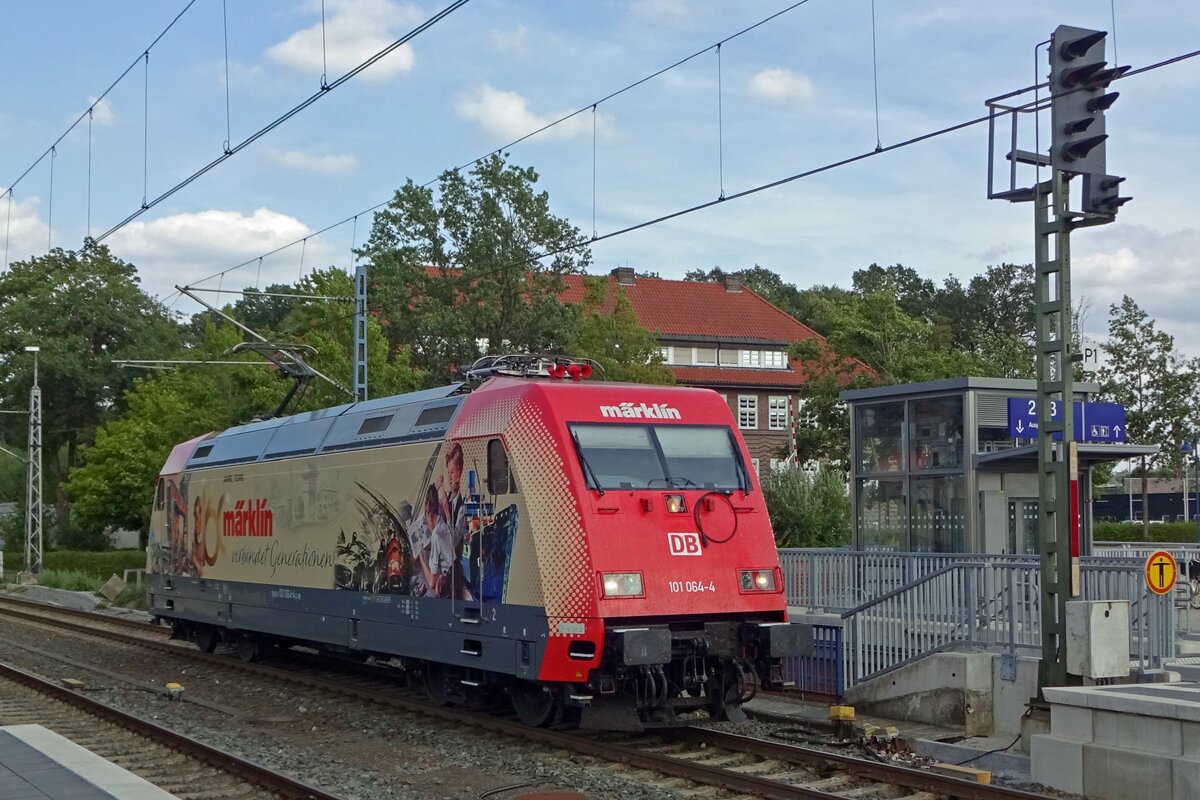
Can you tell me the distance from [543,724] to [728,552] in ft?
8.04

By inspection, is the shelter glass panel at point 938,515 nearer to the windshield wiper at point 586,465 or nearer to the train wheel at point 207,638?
the windshield wiper at point 586,465

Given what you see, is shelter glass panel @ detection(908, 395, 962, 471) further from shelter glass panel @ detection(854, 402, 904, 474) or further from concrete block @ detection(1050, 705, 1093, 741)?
concrete block @ detection(1050, 705, 1093, 741)

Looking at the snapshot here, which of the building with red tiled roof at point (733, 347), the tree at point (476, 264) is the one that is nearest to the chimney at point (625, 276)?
the building with red tiled roof at point (733, 347)

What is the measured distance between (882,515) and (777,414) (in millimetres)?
46960

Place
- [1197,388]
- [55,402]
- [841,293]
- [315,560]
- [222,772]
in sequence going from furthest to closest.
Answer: [841,293] < [55,402] < [1197,388] < [315,560] < [222,772]

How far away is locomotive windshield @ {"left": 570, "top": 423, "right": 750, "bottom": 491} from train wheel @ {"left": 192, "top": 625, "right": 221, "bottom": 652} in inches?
447

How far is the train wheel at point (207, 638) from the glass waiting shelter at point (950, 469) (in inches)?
408

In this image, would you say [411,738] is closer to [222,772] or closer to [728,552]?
[222,772]

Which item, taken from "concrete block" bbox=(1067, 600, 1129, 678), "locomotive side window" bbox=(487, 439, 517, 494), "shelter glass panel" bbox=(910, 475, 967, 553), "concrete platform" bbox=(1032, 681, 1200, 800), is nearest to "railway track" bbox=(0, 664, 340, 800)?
"locomotive side window" bbox=(487, 439, 517, 494)

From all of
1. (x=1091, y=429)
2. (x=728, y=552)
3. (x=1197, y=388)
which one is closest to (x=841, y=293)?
(x=1197, y=388)

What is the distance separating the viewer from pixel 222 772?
11.7 meters

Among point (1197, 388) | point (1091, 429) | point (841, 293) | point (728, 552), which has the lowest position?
point (728, 552)

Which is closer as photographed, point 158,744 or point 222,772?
point 222,772

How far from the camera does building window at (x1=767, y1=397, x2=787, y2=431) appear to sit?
6600cm
